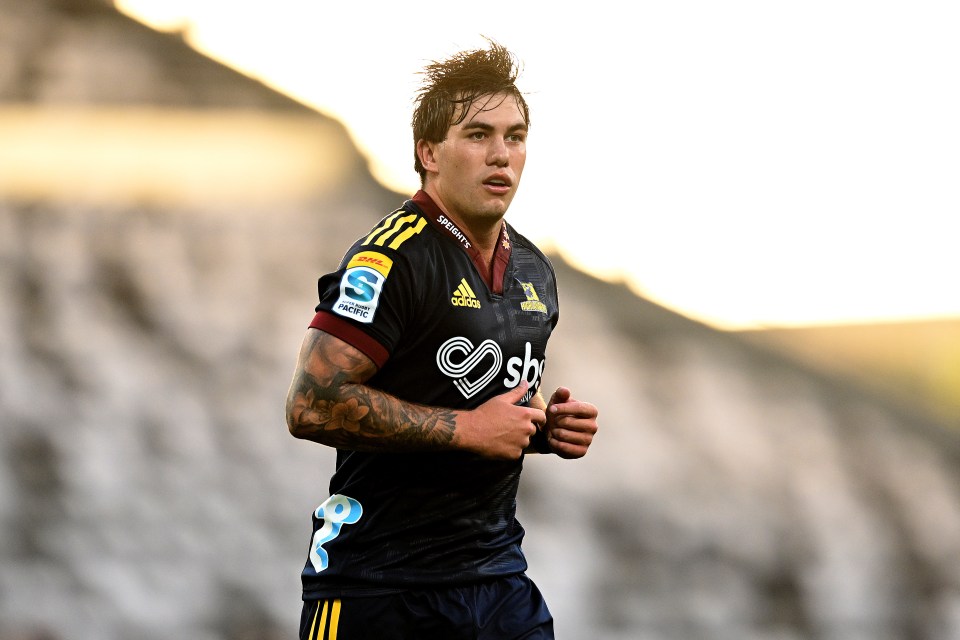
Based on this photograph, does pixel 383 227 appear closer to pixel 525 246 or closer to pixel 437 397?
pixel 437 397

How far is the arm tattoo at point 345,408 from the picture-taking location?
2297 mm

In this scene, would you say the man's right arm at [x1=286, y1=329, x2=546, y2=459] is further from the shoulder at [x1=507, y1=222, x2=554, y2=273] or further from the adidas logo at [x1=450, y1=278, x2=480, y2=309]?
the shoulder at [x1=507, y1=222, x2=554, y2=273]

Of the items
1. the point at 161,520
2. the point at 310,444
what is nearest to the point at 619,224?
the point at 310,444

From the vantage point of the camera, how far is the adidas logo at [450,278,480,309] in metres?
2.50

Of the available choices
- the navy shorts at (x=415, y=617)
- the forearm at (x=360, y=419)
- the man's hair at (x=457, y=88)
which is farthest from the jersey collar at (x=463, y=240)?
the navy shorts at (x=415, y=617)

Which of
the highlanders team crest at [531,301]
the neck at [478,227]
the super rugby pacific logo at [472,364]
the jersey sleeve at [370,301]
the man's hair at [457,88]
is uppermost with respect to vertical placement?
the man's hair at [457,88]

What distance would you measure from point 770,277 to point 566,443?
2835 mm

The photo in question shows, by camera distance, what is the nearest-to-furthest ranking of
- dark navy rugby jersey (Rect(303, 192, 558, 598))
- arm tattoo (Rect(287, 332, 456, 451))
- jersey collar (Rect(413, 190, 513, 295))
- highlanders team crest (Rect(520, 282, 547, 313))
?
arm tattoo (Rect(287, 332, 456, 451)) < dark navy rugby jersey (Rect(303, 192, 558, 598)) < jersey collar (Rect(413, 190, 513, 295)) < highlanders team crest (Rect(520, 282, 547, 313))

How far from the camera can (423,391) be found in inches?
97.3

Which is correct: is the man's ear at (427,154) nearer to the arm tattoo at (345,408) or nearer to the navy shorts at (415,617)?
the arm tattoo at (345,408)

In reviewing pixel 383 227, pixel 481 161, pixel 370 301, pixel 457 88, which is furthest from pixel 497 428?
pixel 457 88

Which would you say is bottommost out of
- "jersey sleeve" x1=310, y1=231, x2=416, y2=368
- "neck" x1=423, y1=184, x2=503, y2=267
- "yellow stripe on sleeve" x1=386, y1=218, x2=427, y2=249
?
"jersey sleeve" x1=310, y1=231, x2=416, y2=368

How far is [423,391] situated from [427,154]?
601 mm

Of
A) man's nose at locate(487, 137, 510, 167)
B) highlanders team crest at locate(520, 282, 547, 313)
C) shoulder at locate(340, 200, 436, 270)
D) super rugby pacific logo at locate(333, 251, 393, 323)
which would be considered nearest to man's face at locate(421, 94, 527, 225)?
man's nose at locate(487, 137, 510, 167)
